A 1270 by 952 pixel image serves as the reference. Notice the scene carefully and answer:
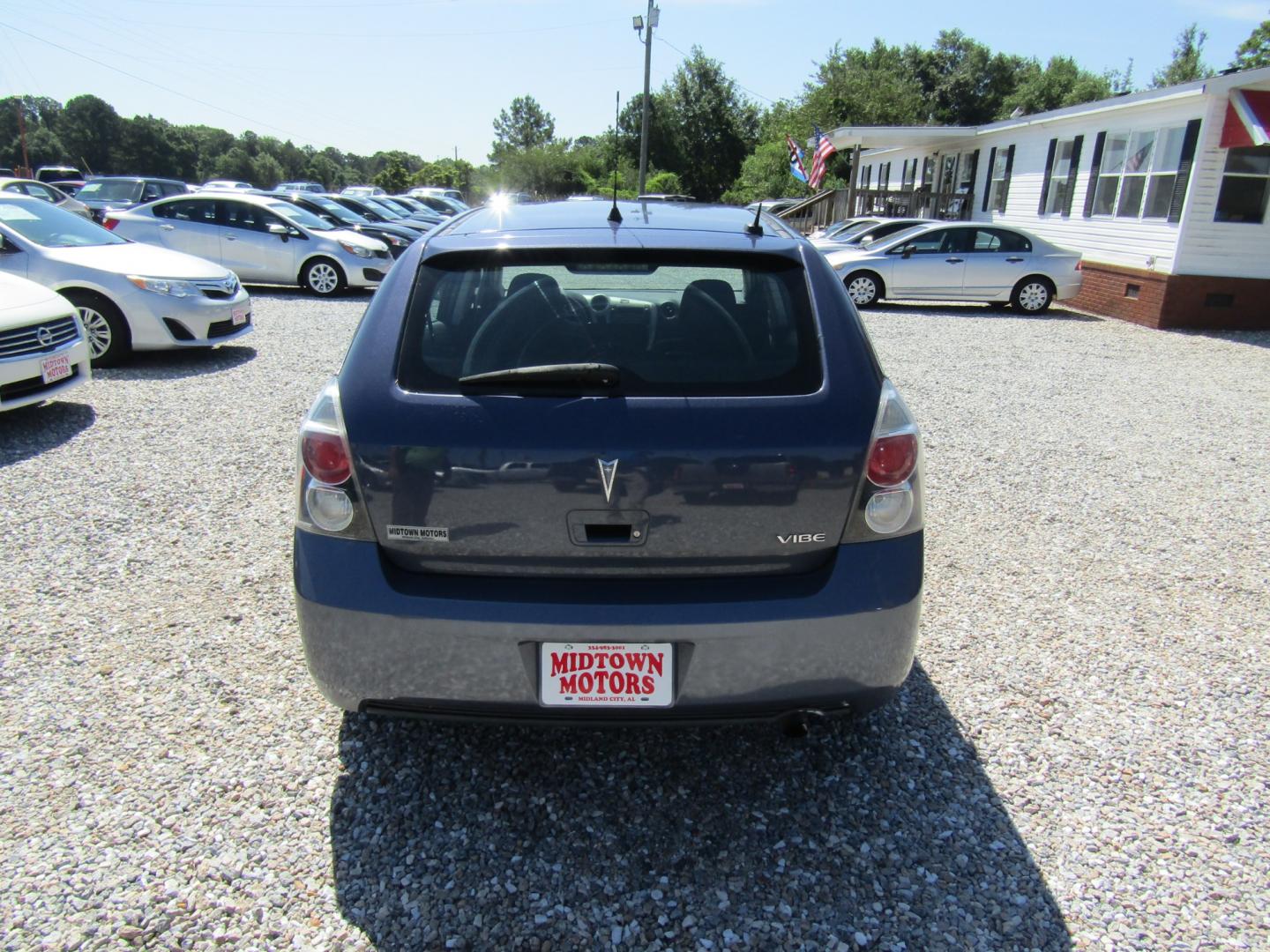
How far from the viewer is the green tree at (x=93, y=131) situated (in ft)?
288

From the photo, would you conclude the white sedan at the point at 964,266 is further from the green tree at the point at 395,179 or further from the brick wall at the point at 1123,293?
the green tree at the point at 395,179

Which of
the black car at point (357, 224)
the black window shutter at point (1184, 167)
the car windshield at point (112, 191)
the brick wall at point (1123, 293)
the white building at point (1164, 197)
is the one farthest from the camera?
the car windshield at point (112, 191)

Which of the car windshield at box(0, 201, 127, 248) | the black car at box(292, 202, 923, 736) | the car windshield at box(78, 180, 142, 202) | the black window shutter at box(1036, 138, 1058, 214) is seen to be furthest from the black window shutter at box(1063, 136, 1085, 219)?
the car windshield at box(78, 180, 142, 202)

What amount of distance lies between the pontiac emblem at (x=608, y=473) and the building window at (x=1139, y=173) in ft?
Answer: 47.7

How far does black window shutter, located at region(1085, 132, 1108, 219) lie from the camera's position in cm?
1575

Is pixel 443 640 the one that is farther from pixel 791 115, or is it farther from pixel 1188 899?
pixel 791 115

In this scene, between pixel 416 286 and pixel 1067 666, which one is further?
pixel 1067 666

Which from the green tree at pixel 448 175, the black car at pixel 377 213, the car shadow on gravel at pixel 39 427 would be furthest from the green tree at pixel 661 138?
the car shadow on gravel at pixel 39 427

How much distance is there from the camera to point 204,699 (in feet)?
10.0

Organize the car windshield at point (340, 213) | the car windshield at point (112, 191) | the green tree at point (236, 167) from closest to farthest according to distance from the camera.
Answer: the car windshield at point (340, 213), the car windshield at point (112, 191), the green tree at point (236, 167)

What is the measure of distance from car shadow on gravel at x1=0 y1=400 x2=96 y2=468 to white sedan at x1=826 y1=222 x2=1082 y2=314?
11117 mm

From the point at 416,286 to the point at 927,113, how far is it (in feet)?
190

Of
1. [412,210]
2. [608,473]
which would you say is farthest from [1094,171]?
[412,210]

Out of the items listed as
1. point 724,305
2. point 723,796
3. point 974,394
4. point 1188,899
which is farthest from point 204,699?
point 974,394
